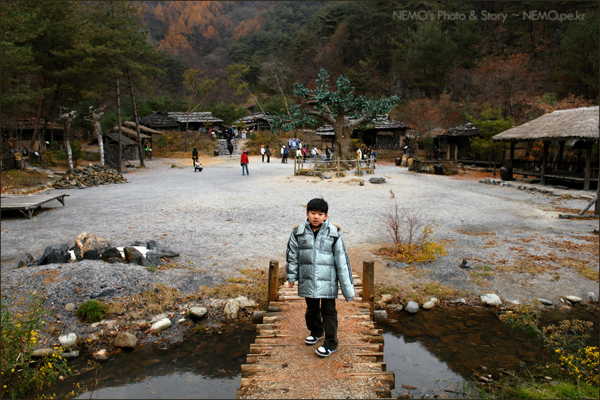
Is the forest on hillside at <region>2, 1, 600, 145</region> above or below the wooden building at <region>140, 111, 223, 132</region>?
above

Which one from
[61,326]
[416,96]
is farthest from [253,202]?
[416,96]

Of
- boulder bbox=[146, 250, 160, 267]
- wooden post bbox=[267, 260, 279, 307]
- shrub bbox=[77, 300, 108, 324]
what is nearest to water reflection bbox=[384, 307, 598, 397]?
wooden post bbox=[267, 260, 279, 307]

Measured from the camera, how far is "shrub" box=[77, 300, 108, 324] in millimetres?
5656

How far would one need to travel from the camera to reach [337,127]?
22.9 m

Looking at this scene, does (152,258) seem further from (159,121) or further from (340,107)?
(159,121)

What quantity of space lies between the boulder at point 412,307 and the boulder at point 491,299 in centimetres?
121

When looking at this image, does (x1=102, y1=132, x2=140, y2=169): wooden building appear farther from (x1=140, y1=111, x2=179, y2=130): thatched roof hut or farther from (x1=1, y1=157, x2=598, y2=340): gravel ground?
(x1=140, y1=111, x2=179, y2=130): thatched roof hut

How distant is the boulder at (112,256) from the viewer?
724 centimetres

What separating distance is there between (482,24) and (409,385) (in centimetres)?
5333

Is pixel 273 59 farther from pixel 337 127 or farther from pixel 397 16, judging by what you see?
pixel 337 127

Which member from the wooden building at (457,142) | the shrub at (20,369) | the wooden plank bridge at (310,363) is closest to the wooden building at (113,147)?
the shrub at (20,369)

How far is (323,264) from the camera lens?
3.86 m

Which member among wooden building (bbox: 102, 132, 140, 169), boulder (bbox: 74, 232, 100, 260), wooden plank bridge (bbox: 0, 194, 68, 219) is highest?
wooden building (bbox: 102, 132, 140, 169)

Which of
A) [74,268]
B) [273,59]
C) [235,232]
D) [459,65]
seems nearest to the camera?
[74,268]
